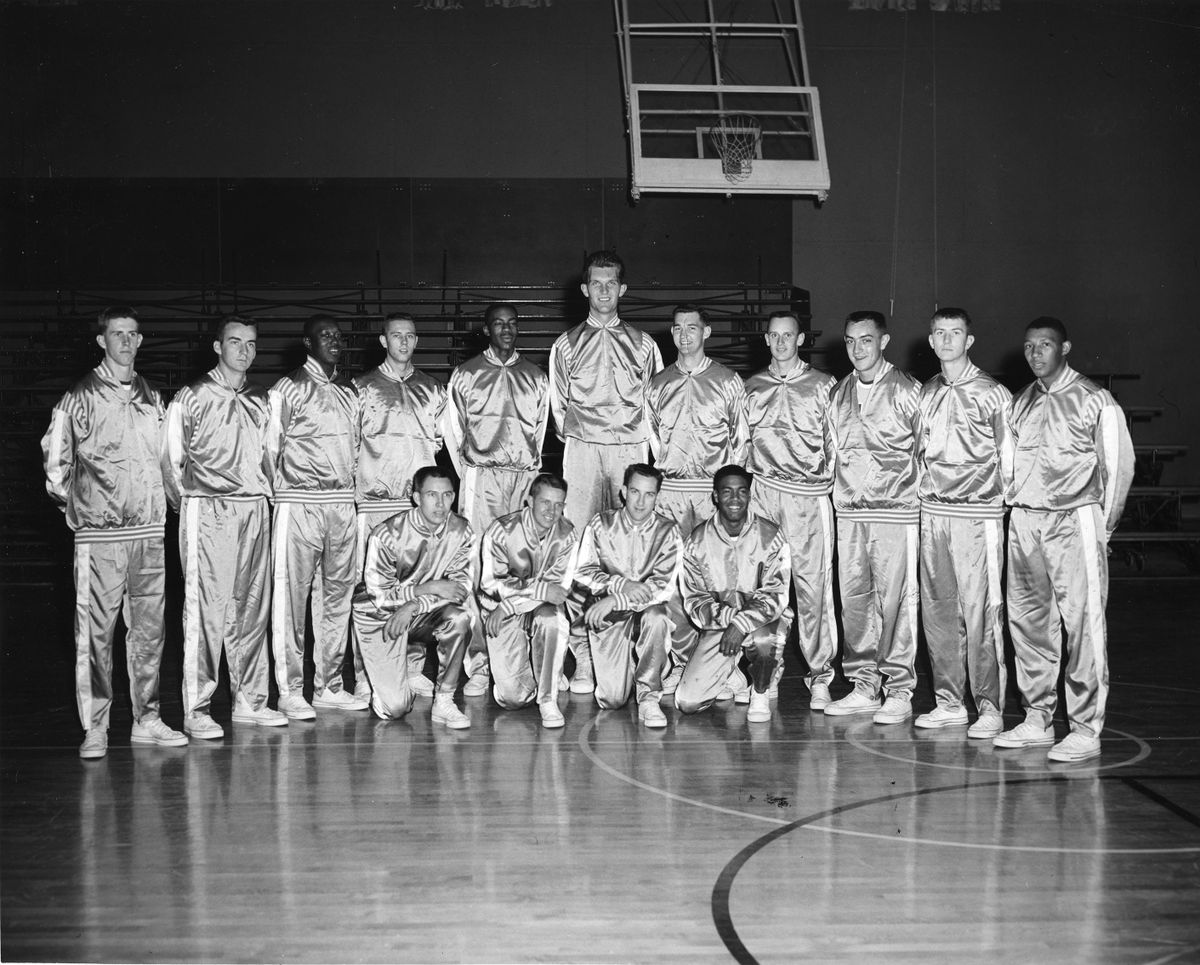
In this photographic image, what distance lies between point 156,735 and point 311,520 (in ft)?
3.92

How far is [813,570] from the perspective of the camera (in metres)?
5.69

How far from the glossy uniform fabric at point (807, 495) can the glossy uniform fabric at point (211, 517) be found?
2.47 meters

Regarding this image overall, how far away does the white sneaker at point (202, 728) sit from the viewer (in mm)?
4957

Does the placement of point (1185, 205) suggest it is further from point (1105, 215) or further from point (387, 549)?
point (387, 549)

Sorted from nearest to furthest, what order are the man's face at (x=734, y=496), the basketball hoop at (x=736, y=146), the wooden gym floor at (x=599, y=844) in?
the wooden gym floor at (x=599, y=844) < the man's face at (x=734, y=496) < the basketball hoop at (x=736, y=146)

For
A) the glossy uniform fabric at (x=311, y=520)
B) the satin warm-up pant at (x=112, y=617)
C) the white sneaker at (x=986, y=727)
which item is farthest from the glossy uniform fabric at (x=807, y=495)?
the satin warm-up pant at (x=112, y=617)

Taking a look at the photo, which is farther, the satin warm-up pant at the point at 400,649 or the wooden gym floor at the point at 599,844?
the satin warm-up pant at the point at 400,649

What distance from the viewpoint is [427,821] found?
12.7ft

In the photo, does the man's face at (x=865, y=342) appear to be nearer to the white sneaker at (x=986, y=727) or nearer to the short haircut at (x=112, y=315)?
the white sneaker at (x=986, y=727)

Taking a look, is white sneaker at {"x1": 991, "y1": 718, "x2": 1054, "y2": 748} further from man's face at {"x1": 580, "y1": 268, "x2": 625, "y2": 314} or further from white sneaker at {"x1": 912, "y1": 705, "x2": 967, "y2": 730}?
man's face at {"x1": 580, "y1": 268, "x2": 625, "y2": 314}

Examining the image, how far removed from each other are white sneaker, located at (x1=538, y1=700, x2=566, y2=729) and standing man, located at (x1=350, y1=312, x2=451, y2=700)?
82cm

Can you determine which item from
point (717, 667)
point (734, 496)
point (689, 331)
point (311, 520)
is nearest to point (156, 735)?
point (311, 520)

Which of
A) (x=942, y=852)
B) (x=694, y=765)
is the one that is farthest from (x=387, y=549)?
(x=942, y=852)

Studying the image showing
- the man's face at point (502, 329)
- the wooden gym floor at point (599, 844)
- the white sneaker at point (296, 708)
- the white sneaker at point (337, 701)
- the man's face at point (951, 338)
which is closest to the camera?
the wooden gym floor at point (599, 844)
